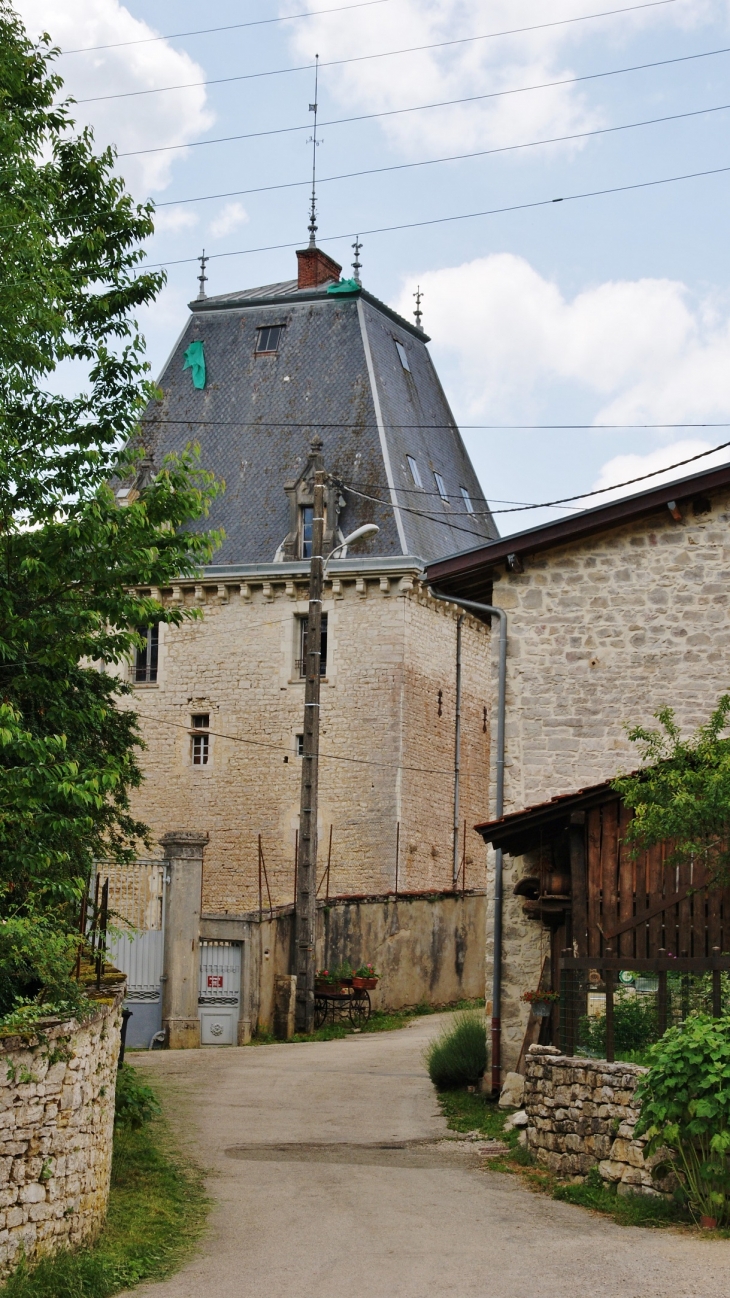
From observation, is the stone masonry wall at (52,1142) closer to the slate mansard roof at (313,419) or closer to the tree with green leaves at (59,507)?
the tree with green leaves at (59,507)

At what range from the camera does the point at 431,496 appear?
110ft

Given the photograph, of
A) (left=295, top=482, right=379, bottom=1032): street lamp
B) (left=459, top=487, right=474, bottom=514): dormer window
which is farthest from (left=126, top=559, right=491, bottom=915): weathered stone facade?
(left=295, top=482, right=379, bottom=1032): street lamp

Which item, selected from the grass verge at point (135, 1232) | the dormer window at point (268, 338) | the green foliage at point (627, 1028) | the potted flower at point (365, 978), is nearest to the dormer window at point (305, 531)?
the dormer window at point (268, 338)

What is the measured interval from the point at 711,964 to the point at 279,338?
27.7m

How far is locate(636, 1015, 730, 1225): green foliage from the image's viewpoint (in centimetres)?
838

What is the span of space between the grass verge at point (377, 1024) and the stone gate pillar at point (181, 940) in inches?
47.0

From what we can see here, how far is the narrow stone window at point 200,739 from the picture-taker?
3166 cm

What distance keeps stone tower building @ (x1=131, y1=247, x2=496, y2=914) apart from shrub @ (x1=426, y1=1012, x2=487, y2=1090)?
14.3 metres

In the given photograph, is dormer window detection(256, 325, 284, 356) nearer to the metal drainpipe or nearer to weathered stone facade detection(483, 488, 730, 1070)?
the metal drainpipe

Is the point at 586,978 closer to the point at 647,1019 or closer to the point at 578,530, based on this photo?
the point at 647,1019

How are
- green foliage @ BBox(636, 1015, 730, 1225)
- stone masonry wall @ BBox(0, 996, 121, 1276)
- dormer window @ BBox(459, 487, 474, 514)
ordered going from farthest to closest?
1. dormer window @ BBox(459, 487, 474, 514)
2. green foliage @ BBox(636, 1015, 730, 1225)
3. stone masonry wall @ BBox(0, 996, 121, 1276)

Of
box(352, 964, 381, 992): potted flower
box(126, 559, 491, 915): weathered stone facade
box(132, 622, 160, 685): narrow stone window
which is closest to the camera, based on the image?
box(352, 964, 381, 992): potted flower

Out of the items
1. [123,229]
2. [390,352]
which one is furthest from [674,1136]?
[390,352]

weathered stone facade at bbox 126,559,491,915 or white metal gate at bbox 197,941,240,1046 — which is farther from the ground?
weathered stone facade at bbox 126,559,491,915
